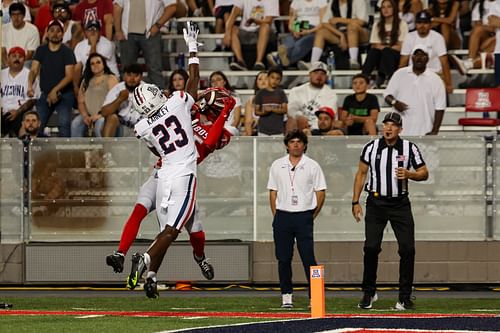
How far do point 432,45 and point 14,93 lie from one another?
6053 mm

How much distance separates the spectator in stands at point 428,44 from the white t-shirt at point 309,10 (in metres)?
1.64

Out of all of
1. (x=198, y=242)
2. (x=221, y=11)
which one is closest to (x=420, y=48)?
(x=221, y=11)

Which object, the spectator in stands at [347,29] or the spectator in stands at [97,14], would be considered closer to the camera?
the spectator in stands at [347,29]

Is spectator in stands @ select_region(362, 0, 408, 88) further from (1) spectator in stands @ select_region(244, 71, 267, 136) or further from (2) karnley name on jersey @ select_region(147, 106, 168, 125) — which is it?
(2) karnley name on jersey @ select_region(147, 106, 168, 125)

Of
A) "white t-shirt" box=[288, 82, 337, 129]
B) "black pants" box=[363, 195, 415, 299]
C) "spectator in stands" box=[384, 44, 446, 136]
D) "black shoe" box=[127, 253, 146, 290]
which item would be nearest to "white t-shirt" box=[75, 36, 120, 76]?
"white t-shirt" box=[288, 82, 337, 129]

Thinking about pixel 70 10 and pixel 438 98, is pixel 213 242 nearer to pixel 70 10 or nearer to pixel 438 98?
pixel 438 98

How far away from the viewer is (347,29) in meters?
22.3

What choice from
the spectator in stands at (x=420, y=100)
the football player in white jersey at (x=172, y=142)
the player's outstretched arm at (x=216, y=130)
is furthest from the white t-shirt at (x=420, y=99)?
the football player in white jersey at (x=172, y=142)

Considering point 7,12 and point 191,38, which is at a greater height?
point 7,12

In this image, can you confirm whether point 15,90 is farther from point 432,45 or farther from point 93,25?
Answer: point 432,45

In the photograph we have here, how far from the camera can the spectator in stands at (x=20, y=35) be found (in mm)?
22266

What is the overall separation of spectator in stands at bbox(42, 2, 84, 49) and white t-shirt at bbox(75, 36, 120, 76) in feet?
1.70

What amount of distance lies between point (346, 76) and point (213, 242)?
4214 millimetres

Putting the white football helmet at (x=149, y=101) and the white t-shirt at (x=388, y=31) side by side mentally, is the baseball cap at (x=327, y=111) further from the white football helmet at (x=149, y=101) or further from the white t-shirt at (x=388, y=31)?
the white football helmet at (x=149, y=101)
